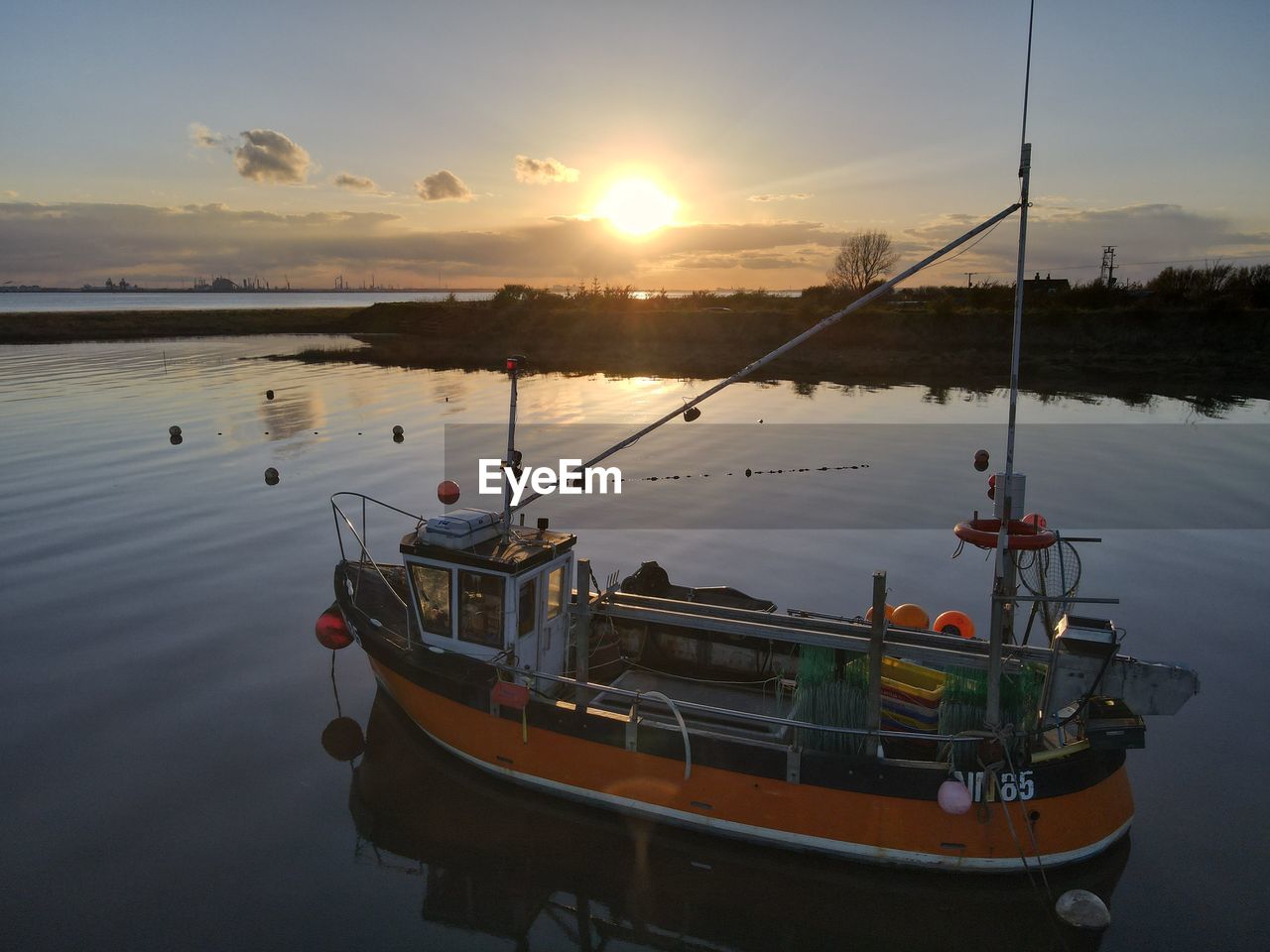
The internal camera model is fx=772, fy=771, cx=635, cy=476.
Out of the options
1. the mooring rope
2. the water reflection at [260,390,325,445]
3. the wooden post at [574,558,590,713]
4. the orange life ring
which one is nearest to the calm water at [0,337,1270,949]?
the mooring rope

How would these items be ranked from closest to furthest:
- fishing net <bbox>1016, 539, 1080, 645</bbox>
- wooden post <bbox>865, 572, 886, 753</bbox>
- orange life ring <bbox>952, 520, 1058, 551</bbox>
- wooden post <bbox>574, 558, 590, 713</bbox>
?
orange life ring <bbox>952, 520, 1058, 551</bbox>, wooden post <bbox>865, 572, 886, 753</bbox>, wooden post <bbox>574, 558, 590, 713</bbox>, fishing net <bbox>1016, 539, 1080, 645</bbox>

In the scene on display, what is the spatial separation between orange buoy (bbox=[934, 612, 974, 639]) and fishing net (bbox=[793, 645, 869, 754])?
2.60 metres

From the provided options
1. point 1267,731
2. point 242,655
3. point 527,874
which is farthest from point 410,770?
point 1267,731

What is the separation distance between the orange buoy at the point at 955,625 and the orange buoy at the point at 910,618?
0.20 metres

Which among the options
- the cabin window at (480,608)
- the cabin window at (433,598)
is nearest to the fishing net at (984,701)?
the cabin window at (480,608)

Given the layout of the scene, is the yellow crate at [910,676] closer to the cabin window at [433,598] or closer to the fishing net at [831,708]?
the fishing net at [831,708]

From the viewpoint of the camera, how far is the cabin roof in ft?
31.7

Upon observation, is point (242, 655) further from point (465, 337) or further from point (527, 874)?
point (465, 337)

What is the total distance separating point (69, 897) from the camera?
27.8 feet

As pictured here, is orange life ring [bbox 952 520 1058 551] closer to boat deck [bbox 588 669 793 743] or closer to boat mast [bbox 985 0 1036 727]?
boat mast [bbox 985 0 1036 727]

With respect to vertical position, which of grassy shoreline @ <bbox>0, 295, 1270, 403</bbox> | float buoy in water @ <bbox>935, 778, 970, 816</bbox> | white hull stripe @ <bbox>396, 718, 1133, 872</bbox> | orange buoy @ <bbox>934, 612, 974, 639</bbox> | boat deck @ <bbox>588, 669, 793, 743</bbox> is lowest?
white hull stripe @ <bbox>396, 718, 1133, 872</bbox>

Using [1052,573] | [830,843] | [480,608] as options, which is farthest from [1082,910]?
[480,608]

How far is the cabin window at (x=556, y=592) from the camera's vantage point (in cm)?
1044

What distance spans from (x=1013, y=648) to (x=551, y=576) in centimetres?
571
